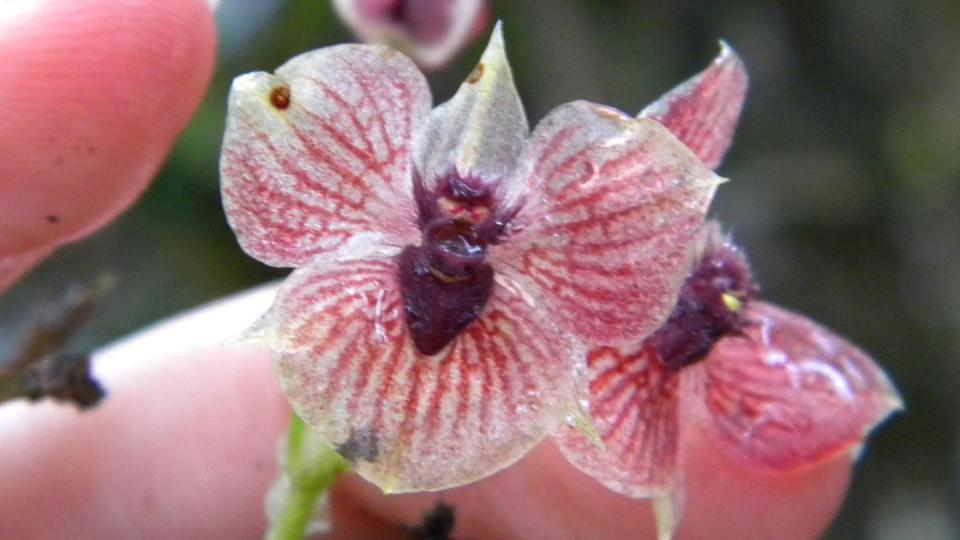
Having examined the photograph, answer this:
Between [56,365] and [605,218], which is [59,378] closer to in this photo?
[56,365]

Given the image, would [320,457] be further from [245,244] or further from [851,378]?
[851,378]

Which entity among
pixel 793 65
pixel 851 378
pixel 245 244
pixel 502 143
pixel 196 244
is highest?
pixel 502 143

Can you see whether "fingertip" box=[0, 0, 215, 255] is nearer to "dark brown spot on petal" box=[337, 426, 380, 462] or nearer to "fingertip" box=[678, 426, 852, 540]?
"dark brown spot on petal" box=[337, 426, 380, 462]

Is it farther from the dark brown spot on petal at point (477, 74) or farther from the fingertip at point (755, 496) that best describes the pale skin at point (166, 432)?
the dark brown spot on petal at point (477, 74)

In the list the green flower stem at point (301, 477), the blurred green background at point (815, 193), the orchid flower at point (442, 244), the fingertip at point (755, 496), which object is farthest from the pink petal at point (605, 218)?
the blurred green background at point (815, 193)

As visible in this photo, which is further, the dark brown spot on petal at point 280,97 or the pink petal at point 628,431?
the pink petal at point 628,431

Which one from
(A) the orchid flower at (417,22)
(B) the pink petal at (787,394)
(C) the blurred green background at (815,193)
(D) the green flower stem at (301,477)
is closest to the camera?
(D) the green flower stem at (301,477)

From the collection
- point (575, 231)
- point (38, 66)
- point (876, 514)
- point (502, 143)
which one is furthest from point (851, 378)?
point (876, 514)

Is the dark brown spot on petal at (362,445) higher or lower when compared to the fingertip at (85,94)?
lower

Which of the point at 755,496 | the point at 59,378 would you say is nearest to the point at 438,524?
the point at 755,496
